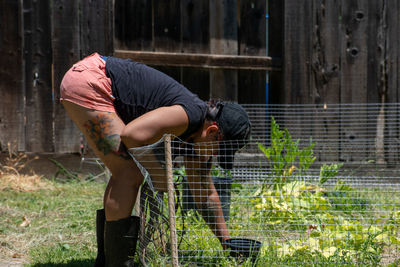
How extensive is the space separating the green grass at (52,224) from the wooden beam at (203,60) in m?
→ 1.40

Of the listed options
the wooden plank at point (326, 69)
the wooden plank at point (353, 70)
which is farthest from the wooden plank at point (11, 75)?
the wooden plank at point (353, 70)

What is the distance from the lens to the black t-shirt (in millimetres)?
2230

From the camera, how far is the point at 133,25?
4.82 metres

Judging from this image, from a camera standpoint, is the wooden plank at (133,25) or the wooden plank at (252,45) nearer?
the wooden plank at (133,25)

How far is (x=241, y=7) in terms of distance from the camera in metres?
4.97

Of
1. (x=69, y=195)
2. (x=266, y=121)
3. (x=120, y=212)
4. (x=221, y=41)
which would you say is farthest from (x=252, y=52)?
(x=120, y=212)

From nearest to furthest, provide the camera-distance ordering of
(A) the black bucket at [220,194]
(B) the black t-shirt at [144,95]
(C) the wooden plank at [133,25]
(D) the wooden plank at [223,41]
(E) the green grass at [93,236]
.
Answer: (B) the black t-shirt at [144,95] < (E) the green grass at [93,236] < (A) the black bucket at [220,194] < (C) the wooden plank at [133,25] < (D) the wooden plank at [223,41]

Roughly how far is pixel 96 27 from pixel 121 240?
3084mm

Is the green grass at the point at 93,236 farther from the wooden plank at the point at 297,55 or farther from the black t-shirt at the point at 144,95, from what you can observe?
the wooden plank at the point at 297,55

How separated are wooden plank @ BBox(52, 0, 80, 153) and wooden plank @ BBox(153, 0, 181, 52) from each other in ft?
2.72

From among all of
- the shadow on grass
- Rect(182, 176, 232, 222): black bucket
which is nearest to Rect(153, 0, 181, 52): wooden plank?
Rect(182, 176, 232, 222): black bucket

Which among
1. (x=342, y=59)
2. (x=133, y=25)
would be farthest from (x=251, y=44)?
(x=133, y=25)

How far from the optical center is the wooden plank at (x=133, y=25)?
15.8 ft

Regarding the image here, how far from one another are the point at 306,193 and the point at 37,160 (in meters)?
2.78
